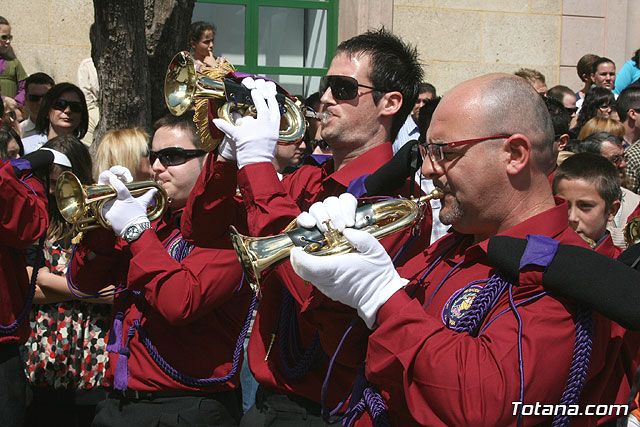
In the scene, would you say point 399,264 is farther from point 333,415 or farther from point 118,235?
point 118,235

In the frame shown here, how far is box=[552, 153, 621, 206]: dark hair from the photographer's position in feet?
13.9

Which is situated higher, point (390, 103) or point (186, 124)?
point (390, 103)

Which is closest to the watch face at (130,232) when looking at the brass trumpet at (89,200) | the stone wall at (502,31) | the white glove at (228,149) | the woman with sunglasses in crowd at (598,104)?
the brass trumpet at (89,200)

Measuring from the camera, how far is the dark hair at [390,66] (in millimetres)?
3498

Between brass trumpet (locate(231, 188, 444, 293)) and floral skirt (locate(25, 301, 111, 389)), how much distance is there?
245 cm

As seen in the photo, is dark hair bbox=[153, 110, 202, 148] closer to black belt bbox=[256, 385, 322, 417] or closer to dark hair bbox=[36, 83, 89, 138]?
black belt bbox=[256, 385, 322, 417]

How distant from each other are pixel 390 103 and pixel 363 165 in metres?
0.38

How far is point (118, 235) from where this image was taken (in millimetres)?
3660

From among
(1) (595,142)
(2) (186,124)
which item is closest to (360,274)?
(2) (186,124)

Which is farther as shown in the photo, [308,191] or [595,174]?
[595,174]

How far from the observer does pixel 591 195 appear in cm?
421

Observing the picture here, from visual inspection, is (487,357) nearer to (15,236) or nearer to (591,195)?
(591,195)

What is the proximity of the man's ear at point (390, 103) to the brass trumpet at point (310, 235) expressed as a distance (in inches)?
37.3

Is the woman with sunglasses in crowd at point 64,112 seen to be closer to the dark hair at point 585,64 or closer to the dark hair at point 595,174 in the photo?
the dark hair at point 595,174
